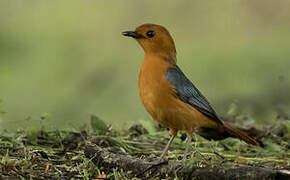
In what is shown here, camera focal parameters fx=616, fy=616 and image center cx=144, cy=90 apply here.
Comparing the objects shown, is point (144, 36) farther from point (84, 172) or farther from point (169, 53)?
point (84, 172)

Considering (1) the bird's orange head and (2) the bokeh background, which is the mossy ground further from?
(2) the bokeh background

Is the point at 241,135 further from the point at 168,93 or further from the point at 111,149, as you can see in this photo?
the point at 111,149

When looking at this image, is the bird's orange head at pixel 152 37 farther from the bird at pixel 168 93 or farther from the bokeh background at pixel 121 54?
the bokeh background at pixel 121 54

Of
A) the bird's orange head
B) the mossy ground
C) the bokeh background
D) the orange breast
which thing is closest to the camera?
the mossy ground

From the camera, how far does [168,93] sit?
5910 millimetres

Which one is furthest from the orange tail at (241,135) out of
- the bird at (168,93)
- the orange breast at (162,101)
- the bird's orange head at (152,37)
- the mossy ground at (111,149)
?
the bird's orange head at (152,37)

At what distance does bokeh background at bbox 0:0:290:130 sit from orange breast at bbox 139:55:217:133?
407 cm

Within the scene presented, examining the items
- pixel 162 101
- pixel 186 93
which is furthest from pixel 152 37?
pixel 162 101

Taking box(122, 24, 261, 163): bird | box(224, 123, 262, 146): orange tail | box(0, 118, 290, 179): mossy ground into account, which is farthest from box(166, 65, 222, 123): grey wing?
box(0, 118, 290, 179): mossy ground

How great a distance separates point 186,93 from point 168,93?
0.28 metres

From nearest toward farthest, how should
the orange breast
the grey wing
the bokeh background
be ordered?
the orange breast < the grey wing < the bokeh background

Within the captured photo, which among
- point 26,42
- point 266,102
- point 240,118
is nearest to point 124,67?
point 26,42

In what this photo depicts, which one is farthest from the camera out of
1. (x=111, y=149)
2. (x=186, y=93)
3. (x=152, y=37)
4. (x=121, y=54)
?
(x=121, y=54)

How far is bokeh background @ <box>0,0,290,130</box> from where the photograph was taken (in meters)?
11.9
